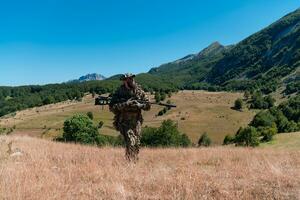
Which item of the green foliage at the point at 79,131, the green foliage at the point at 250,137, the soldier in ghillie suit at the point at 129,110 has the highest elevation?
the soldier in ghillie suit at the point at 129,110

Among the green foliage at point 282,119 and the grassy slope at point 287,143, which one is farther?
the green foliage at point 282,119

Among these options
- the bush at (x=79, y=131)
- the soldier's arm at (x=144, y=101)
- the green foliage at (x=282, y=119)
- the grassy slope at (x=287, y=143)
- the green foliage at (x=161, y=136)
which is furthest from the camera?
the green foliage at (x=282, y=119)

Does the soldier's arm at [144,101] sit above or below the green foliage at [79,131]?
above

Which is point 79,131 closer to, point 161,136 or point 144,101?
point 161,136

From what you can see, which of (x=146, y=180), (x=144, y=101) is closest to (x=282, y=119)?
(x=144, y=101)

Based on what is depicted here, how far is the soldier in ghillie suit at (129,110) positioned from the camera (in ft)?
45.6

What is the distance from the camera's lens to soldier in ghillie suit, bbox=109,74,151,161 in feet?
45.6

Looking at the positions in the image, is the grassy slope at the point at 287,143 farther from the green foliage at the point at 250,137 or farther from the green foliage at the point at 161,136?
the green foliage at the point at 161,136

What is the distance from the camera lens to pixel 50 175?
10.4 metres

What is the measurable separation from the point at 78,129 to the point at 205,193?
183ft

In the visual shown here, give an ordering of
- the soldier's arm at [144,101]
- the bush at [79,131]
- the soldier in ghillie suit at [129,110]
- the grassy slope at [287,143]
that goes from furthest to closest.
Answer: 1. the bush at [79,131]
2. the grassy slope at [287,143]
3. the soldier's arm at [144,101]
4. the soldier in ghillie suit at [129,110]

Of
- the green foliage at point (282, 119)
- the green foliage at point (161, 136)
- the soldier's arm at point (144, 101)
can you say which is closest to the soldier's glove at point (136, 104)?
the soldier's arm at point (144, 101)

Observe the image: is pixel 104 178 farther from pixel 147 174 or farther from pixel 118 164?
pixel 118 164

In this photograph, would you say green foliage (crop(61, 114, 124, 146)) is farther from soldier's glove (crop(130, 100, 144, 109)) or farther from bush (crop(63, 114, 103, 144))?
soldier's glove (crop(130, 100, 144, 109))
